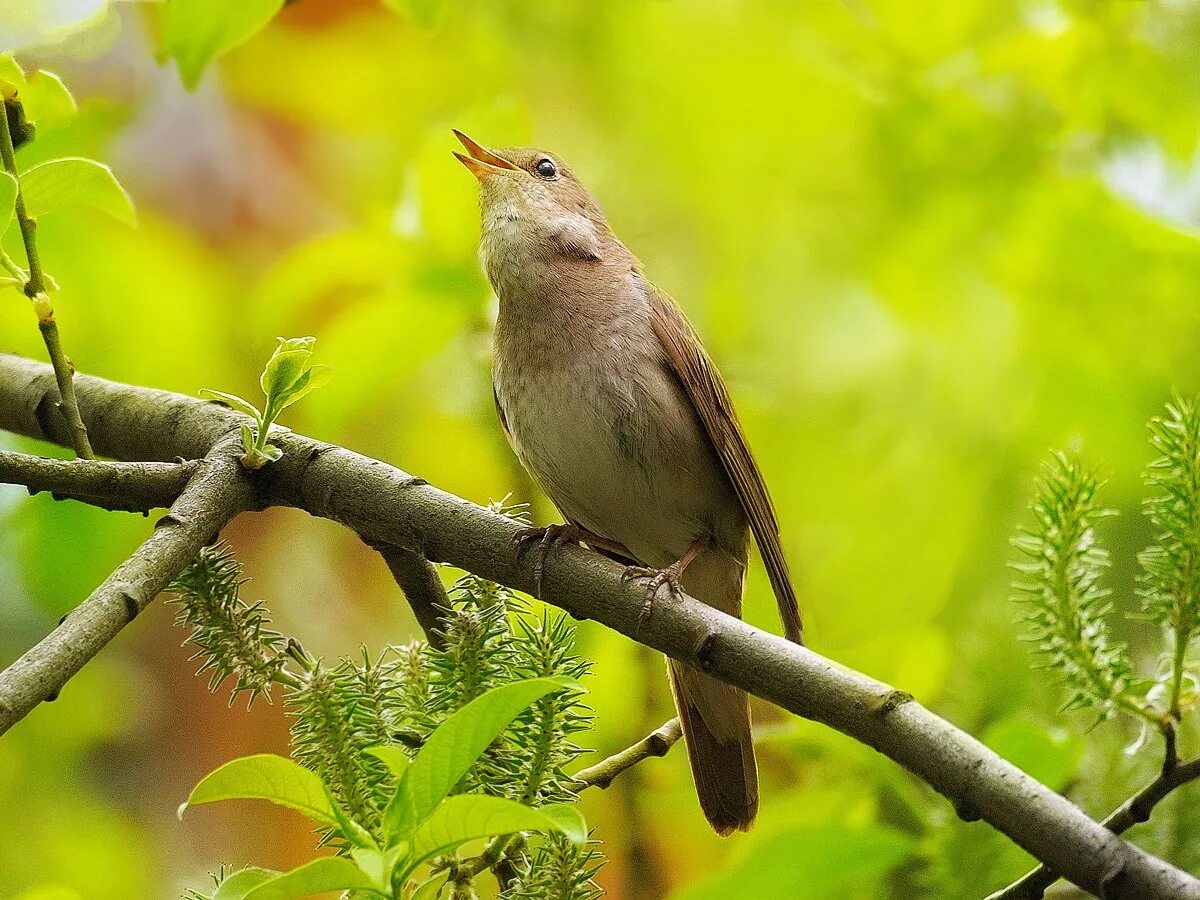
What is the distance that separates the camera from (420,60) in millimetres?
3654

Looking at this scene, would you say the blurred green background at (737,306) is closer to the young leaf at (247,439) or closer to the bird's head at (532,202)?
the bird's head at (532,202)

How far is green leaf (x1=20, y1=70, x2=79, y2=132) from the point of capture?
1.69m

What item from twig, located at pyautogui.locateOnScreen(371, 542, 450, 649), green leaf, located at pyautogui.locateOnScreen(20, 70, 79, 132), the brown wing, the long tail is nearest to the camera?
green leaf, located at pyautogui.locateOnScreen(20, 70, 79, 132)

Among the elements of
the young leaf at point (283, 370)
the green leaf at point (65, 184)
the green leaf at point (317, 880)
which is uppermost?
the green leaf at point (65, 184)

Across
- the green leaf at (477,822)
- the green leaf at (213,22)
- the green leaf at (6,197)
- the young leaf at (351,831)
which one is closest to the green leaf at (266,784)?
the young leaf at (351,831)

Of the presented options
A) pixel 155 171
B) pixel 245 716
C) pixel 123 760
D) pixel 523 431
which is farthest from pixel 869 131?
pixel 123 760

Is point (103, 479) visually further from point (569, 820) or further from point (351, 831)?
point (569, 820)

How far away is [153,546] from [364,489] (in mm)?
369

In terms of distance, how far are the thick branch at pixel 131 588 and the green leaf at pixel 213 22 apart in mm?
622

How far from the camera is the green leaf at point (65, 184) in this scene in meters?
1.60

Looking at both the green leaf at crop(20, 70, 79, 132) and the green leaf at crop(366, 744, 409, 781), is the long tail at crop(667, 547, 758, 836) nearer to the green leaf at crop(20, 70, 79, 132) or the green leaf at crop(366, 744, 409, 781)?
the green leaf at crop(366, 744, 409, 781)

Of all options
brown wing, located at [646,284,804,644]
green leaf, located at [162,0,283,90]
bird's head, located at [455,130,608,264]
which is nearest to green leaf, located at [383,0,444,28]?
green leaf, located at [162,0,283,90]

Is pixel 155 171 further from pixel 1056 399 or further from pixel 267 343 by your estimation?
pixel 1056 399

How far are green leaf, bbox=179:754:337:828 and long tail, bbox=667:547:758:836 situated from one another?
1294 mm
